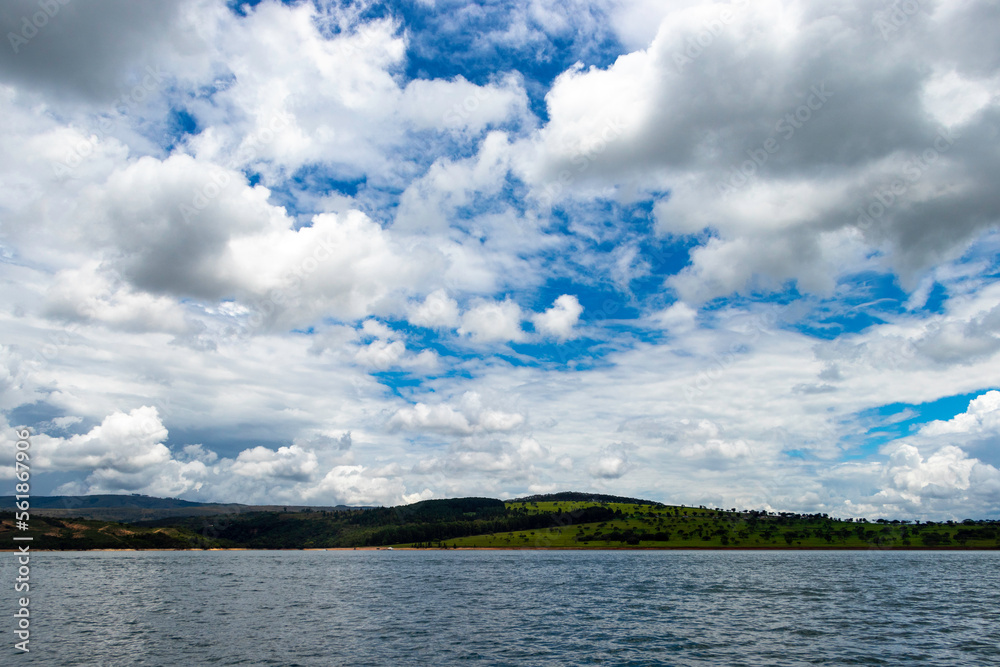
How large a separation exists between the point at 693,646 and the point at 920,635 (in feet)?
91.4

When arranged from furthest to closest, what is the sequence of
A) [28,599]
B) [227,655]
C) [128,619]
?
[28,599]
[128,619]
[227,655]

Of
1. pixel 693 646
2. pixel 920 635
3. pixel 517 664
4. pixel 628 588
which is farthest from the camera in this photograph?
pixel 628 588

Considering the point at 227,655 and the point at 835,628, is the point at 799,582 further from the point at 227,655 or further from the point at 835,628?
the point at 227,655

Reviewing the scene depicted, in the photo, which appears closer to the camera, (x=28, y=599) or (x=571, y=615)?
(x=571, y=615)

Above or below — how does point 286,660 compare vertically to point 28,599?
above

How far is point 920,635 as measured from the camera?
62.3 m

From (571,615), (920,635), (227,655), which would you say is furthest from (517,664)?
(920,635)

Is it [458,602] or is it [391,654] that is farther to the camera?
[458,602]

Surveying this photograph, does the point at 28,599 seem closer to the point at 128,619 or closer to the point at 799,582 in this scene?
the point at 128,619

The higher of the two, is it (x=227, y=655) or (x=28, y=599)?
(x=227, y=655)

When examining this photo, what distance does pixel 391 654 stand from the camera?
5231 cm

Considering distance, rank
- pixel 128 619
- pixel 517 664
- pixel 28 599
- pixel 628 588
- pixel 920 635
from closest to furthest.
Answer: pixel 517 664, pixel 920 635, pixel 128 619, pixel 28 599, pixel 628 588

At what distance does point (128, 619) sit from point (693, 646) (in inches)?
2787

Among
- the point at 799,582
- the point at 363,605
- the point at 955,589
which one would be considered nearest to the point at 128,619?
the point at 363,605
